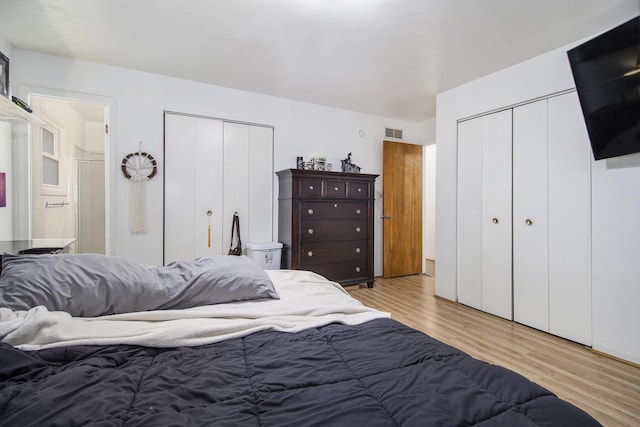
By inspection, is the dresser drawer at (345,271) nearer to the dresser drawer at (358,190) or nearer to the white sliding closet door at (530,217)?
the dresser drawer at (358,190)

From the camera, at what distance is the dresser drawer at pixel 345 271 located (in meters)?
3.80

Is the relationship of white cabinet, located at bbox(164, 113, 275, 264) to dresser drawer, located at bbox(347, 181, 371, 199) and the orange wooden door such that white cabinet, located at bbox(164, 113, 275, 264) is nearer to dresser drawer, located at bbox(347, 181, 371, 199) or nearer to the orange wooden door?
dresser drawer, located at bbox(347, 181, 371, 199)

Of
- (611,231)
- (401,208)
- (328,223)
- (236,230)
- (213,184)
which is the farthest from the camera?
(401,208)

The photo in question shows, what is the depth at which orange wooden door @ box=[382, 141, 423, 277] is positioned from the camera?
4664mm

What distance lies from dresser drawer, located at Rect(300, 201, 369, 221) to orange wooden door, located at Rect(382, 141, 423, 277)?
715 mm

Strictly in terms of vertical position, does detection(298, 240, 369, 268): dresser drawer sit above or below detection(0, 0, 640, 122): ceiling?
below

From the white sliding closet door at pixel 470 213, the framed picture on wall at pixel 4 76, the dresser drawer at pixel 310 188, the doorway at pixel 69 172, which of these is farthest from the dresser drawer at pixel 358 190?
the framed picture on wall at pixel 4 76

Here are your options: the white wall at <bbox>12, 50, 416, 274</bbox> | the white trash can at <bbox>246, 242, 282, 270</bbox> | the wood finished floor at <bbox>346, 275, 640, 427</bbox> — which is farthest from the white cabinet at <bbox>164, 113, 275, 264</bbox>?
the wood finished floor at <bbox>346, 275, 640, 427</bbox>

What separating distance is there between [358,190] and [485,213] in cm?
153

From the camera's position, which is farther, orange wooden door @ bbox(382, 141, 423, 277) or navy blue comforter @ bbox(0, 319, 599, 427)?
orange wooden door @ bbox(382, 141, 423, 277)

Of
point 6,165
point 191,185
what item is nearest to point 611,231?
point 191,185

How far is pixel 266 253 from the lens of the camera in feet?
11.6

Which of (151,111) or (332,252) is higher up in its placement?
(151,111)

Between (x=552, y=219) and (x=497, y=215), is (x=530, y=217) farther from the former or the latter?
(x=497, y=215)
